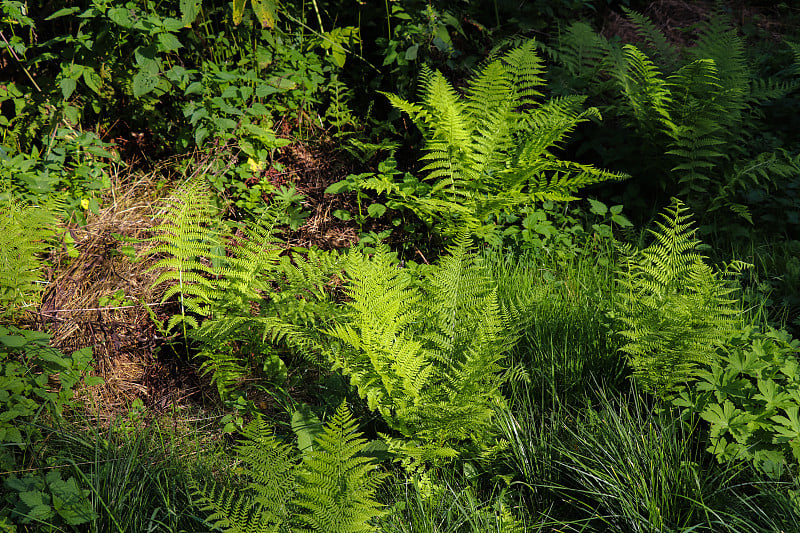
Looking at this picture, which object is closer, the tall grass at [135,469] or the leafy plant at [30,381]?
the tall grass at [135,469]

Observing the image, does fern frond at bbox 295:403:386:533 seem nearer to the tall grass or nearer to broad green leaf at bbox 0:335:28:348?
the tall grass

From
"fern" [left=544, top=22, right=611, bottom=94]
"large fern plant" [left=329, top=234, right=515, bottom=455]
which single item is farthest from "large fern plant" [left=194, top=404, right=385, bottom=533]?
"fern" [left=544, top=22, right=611, bottom=94]

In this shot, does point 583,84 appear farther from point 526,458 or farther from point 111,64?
point 111,64

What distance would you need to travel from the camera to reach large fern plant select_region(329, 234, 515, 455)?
82.5 inches

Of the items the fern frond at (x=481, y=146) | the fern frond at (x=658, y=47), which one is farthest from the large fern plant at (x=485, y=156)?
the fern frond at (x=658, y=47)

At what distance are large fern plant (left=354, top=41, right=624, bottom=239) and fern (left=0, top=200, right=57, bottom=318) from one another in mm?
1584

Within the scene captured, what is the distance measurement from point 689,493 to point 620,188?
223 centimetres

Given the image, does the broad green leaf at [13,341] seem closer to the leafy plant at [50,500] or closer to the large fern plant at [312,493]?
the leafy plant at [50,500]

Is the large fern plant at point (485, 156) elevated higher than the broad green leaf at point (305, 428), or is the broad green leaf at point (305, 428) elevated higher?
the large fern plant at point (485, 156)

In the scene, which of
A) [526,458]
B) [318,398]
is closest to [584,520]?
[526,458]

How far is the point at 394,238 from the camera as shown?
3500 millimetres

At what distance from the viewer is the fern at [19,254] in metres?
2.54

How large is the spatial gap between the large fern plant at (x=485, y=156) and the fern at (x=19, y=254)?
158 cm

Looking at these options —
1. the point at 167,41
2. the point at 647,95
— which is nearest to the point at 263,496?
the point at 167,41
